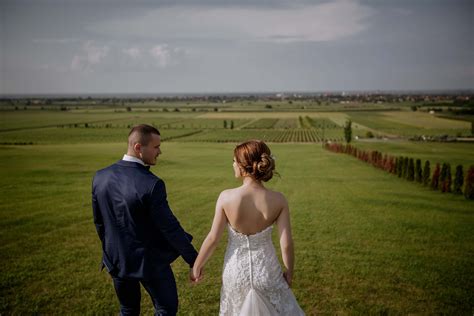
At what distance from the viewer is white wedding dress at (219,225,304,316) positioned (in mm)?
4355

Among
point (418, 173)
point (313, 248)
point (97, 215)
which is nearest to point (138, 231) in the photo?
point (97, 215)

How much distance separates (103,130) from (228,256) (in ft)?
284

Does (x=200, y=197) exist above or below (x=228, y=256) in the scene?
below

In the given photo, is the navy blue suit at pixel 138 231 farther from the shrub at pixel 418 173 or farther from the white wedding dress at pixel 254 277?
the shrub at pixel 418 173

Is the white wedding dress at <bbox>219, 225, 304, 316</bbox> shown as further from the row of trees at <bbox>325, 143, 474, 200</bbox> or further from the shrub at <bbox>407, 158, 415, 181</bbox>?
the shrub at <bbox>407, 158, 415, 181</bbox>

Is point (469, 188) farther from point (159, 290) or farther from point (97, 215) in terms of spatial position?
point (97, 215)

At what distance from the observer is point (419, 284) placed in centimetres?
782

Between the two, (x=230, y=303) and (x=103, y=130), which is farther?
(x=103, y=130)

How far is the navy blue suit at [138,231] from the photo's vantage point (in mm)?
4137

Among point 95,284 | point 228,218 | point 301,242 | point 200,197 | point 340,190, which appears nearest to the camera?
point 228,218

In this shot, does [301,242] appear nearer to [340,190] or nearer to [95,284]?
[95,284]

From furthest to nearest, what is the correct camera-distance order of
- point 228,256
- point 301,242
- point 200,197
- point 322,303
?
point 200,197 → point 301,242 → point 322,303 → point 228,256

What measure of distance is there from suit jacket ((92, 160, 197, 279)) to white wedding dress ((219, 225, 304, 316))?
55 centimetres

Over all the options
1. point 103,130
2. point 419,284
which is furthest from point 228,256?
point 103,130
